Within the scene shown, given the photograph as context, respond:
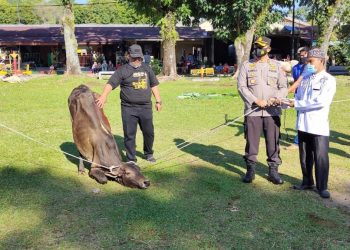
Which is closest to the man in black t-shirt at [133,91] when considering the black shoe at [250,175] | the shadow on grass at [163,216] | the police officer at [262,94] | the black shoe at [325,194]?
the shadow on grass at [163,216]

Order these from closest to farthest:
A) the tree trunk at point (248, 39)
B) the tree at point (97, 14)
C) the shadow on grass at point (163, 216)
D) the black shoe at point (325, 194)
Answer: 1. the shadow on grass at point (163, 216)
2. the black shoe at point (325, 194)
3. the tree trunk at point (248, 39)
4. the tree at point (97, 14)

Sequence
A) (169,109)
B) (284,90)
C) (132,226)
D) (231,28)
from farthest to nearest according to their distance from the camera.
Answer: (231,28), (169,109), (284,90), (132,226)

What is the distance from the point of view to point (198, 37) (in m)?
37.7

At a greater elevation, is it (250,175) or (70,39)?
(70,39)

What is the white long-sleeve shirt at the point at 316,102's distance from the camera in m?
5.48

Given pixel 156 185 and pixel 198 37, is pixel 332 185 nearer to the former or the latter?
pixel 156 185

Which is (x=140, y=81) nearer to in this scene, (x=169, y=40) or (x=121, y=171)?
(x=121, y=171)

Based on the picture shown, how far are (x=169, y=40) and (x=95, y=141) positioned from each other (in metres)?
20.3

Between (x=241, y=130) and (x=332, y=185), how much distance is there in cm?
414

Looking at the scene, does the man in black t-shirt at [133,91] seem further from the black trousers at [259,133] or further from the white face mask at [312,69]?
the white face mask at [312,69]

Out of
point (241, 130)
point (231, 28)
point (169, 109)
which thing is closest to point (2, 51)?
point (231, 28)

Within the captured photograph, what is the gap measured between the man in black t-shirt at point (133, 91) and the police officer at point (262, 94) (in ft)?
5.22

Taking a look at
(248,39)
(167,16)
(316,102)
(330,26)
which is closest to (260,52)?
(316,102)

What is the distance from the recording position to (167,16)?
26.2 metres
